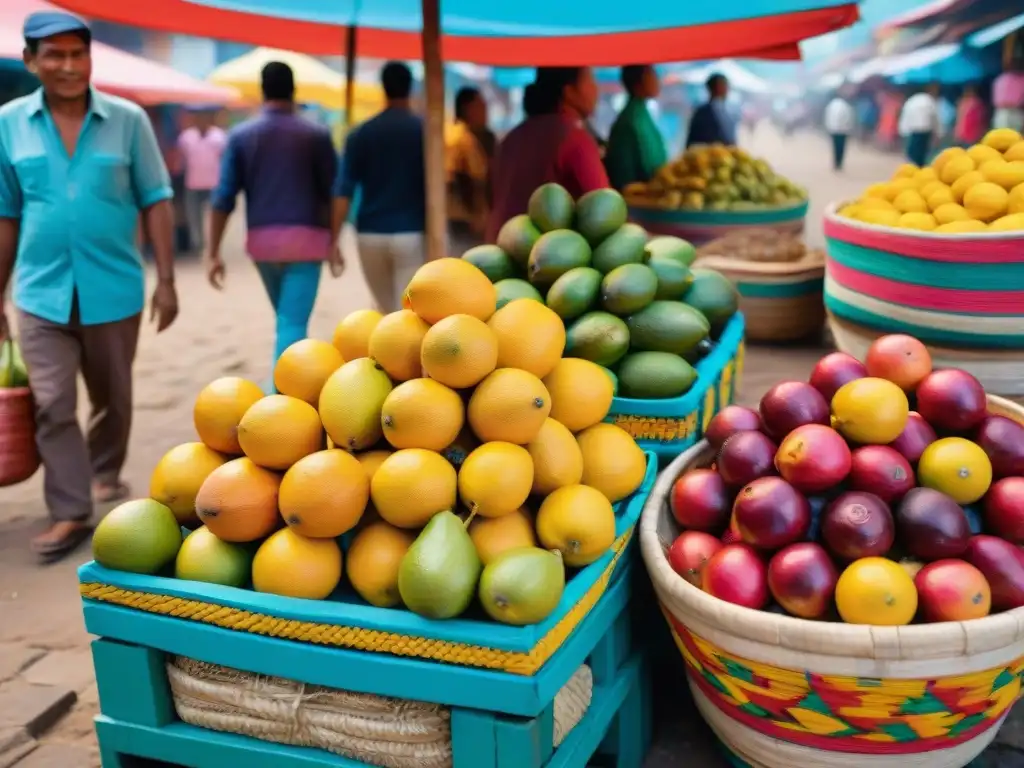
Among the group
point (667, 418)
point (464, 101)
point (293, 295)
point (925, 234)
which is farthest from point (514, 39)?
point (667, 418)

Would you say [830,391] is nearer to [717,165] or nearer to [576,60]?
[576,60]

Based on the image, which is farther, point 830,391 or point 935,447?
point 830,391

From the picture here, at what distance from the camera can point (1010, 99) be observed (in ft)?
46.8

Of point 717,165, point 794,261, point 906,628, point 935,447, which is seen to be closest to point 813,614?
point 906,628

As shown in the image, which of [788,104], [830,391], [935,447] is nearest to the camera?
[935,447]

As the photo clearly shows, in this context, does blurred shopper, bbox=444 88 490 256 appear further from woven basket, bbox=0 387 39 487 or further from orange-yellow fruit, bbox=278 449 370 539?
orange-yellow fruit, bbox=278 449 370 539

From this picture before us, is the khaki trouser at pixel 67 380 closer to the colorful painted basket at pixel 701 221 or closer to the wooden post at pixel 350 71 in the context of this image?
the wooden post at pixel 350 71

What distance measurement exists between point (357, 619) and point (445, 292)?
648mm

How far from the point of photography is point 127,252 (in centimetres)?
345

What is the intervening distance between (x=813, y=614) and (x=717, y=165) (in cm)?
527

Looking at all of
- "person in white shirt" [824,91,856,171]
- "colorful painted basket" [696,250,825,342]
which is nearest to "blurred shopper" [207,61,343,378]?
"colorful painted basket" [696,250,825,342]

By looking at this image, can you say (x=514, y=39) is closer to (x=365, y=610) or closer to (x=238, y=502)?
(x=238, y=502)

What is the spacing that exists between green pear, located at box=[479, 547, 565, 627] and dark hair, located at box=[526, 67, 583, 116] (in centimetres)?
285

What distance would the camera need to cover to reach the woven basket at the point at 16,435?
10.8 ft
